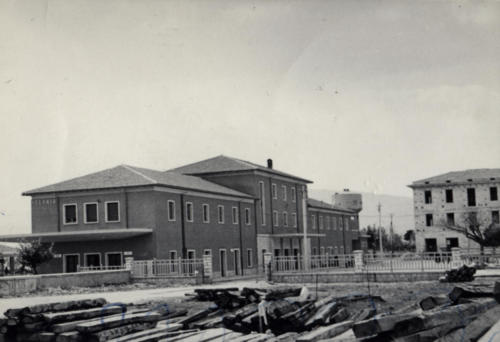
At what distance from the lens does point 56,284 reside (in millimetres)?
27531

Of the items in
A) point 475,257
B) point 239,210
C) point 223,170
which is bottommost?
point 475,257

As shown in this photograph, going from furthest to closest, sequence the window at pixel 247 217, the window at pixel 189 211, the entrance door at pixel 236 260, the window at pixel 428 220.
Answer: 1. the window at pixel 428 220
2. the window at pixel 247 217
3. the entrance door at pixel 236 260
4. the window at pixel 189 211

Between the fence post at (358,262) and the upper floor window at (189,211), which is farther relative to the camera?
the upper floor window at (189,211)

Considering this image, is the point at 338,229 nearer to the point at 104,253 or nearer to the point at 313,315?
the point at 104,253

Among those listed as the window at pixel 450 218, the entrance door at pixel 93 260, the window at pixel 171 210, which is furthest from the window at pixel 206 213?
the window at pixel 450 218

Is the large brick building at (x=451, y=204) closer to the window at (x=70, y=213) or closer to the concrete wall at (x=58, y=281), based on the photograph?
the window at (x=70, y=213)

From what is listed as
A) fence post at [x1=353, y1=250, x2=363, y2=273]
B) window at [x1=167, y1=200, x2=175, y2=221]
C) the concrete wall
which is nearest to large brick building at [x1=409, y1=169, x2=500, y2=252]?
fence post at [x1=353, y1=250, x2=363, y2=273]

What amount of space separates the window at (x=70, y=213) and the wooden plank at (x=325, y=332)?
2777cm

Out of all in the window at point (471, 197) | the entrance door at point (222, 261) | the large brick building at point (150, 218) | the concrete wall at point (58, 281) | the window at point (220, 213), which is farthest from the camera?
the window at point (471, 197)

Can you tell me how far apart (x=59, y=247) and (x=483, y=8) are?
2750cm

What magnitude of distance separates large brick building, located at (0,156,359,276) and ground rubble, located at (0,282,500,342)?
2061 centimetres

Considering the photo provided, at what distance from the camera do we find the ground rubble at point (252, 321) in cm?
1074

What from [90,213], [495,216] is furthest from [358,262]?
[495,216]

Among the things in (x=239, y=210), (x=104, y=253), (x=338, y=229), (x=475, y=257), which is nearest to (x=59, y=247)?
(x=104, y=253)
